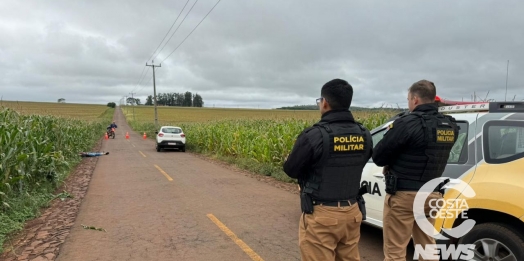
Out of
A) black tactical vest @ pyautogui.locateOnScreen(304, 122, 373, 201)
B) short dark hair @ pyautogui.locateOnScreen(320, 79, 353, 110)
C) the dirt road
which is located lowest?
the dirt road

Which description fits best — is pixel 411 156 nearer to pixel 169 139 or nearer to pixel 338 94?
pixel 338 94

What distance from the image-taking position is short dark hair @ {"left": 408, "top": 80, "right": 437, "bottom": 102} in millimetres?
3094

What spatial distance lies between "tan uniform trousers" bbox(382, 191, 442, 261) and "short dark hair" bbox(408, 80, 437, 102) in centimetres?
86

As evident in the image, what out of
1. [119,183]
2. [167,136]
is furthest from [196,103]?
[119,183]

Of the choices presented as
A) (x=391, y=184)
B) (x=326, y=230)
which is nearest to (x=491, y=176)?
(x=391, y=184)

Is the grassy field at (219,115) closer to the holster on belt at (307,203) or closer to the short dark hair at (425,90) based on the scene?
the short dark hair at (425,90)

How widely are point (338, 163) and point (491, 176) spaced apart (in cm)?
→ 184

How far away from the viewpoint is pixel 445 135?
299 centimetres

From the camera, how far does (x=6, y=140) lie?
19.5 ft

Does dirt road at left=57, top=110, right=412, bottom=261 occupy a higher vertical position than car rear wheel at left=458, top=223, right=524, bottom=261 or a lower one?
lower

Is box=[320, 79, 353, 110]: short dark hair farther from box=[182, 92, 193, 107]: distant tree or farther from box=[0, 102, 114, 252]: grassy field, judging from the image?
box=[182, 92, 193, 107]: distant tree

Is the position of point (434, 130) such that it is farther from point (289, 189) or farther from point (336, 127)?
point (289, 189)

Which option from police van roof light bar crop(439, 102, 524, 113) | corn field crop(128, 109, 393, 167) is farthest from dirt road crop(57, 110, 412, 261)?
corn field crop(128, 109, 393, 167)

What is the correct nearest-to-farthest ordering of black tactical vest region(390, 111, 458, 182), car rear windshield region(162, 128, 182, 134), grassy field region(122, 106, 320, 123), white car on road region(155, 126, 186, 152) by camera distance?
black tactical vest region(390, 111, 458, 182) < grassy field region(122, 106, 320, 123) < white car on road region(155, 126, 186, 152) < car rear windshield region(162, 128, 182, 134)
